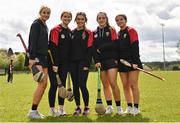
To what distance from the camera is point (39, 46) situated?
888 centimetres

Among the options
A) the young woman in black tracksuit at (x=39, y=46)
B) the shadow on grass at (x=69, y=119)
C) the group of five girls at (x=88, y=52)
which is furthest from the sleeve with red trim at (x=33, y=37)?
the shadow on grass at (x=69, y=119)

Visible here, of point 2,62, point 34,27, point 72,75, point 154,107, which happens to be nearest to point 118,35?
point 72,75

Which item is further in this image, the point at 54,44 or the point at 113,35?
the point at 113,35

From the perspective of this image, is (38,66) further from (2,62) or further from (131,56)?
(2,62)

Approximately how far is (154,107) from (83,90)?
2.78 meters

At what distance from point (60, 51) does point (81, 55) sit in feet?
1.67

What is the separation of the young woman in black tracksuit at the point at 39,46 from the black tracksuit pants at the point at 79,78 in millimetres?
782

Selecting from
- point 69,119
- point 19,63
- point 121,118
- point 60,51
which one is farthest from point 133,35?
point 19,63

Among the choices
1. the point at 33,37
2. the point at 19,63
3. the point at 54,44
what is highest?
the point at 33,37

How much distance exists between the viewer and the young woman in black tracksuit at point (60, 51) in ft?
30.2

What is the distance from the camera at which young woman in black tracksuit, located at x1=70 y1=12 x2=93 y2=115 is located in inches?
370

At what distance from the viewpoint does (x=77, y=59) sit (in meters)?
9.42

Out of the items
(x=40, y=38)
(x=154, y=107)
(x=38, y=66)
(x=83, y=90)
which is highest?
(x=40, y=38)

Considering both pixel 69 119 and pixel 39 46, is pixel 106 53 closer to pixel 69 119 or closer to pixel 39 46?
pixel 39 46
